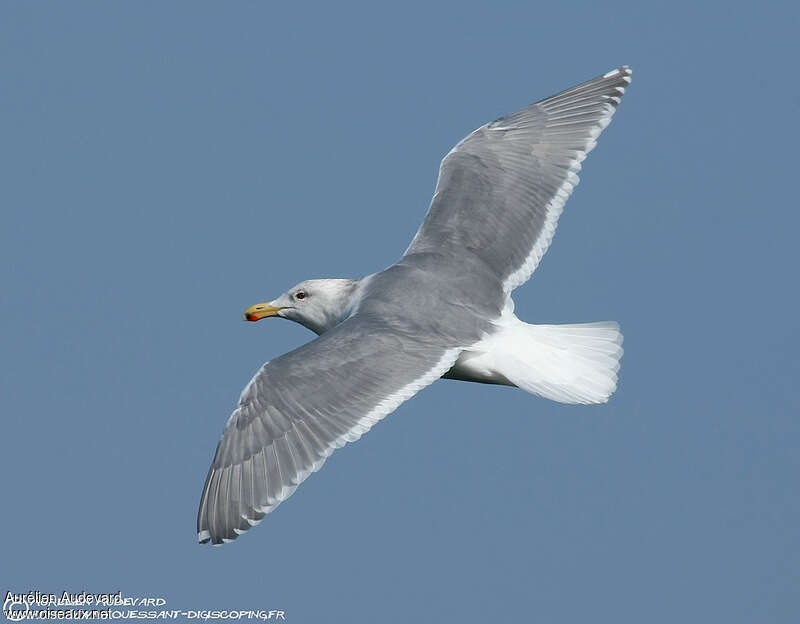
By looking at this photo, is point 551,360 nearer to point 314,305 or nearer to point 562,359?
point 562,359

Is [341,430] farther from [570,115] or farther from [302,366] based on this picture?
[570,115]

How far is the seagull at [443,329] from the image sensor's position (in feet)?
25.1

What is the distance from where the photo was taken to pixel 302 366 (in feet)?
25.9

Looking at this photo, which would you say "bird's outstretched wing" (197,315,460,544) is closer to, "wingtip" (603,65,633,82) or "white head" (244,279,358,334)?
"white head" (244,279,358,334)

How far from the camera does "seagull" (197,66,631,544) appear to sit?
25.1ft

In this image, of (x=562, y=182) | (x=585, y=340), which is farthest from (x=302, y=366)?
(x=562, y=182)

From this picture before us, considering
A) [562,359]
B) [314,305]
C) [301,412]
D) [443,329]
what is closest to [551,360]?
[562,359]

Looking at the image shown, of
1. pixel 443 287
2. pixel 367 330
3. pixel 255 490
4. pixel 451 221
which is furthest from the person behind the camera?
pixel 451 221

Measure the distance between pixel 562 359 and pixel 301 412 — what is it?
1.80m

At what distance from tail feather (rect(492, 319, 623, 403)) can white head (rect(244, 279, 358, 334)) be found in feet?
4.13

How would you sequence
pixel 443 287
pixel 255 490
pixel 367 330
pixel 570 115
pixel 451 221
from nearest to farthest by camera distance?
pixel 255 490
pixel 367 330
pixel 443 287
pixel 451 221
pixel 570 115

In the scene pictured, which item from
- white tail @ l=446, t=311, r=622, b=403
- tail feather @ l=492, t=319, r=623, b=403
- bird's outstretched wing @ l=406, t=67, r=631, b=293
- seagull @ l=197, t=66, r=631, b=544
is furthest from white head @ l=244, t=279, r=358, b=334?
tail feather @ l=492, t=319, r=623, b=403

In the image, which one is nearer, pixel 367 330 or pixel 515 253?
pixel 367 330

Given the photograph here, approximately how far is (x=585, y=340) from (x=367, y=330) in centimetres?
149
